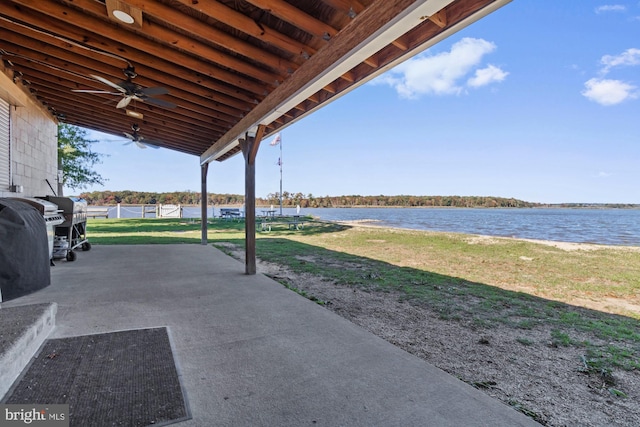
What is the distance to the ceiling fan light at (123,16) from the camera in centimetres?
241

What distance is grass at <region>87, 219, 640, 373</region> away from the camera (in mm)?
2924

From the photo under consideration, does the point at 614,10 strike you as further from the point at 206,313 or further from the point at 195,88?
the point at 206,313

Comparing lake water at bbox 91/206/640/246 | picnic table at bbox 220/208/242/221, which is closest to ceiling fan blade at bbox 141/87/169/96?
lake water at bbox 91/206/640/246

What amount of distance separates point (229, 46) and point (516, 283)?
539cm

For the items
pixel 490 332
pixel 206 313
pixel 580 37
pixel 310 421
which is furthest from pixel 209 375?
pixel 580 37

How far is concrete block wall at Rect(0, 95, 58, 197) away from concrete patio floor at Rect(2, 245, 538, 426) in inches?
84.6

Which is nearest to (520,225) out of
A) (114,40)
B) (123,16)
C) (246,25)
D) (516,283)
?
(516,283)

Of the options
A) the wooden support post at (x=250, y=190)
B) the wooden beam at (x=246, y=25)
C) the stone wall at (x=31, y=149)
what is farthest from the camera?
the wooden support post at (x=250, y=190)

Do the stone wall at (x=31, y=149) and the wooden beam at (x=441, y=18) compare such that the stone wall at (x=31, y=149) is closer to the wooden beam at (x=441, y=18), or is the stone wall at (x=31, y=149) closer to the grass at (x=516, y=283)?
the grass at (x=516, y=283)

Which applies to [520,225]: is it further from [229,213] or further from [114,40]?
[114,40]

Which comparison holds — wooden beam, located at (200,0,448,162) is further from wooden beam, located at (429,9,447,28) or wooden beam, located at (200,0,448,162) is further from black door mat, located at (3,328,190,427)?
black door mat, located at (3,328,190,427)

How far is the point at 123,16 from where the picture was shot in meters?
2.48

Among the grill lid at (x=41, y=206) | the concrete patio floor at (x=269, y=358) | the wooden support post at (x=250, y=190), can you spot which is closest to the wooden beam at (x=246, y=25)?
the wooden support post at (x=250, y=190)

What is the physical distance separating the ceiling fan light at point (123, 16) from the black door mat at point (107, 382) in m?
2.57
